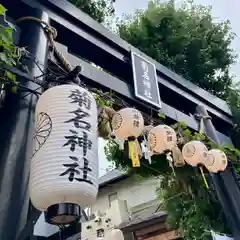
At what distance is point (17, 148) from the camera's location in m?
1.82

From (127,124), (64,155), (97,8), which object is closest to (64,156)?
(64,155)

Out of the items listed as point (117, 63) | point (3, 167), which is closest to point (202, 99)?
point (117, 63)

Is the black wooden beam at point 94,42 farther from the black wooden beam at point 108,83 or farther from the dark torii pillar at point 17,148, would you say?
the dark torii pillar at point 17,148

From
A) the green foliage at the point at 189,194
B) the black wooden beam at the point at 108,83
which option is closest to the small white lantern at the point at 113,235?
the green foliage at the point at 189,194

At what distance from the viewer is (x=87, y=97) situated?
180cm

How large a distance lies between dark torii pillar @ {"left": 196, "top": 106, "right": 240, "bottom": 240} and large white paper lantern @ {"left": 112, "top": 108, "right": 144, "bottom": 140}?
1498 millimetres

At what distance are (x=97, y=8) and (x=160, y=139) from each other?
2.45 metres

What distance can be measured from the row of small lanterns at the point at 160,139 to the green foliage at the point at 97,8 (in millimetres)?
2108

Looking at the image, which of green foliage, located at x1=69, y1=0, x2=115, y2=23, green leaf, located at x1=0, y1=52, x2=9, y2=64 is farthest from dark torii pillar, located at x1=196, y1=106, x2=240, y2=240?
green leaf, located at x1=0, y1=52, x2=9, y2=64

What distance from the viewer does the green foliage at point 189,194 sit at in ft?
10.9

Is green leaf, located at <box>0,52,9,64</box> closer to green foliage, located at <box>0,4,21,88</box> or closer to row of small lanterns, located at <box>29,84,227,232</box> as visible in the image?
green foliage, located at <box>0,4,21,88</box>

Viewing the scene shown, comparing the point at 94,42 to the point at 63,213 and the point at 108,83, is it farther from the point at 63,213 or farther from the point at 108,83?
the point at 63,213

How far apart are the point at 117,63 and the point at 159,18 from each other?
1.75 m

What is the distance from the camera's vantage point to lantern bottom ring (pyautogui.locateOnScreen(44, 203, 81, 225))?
1.39 meters
